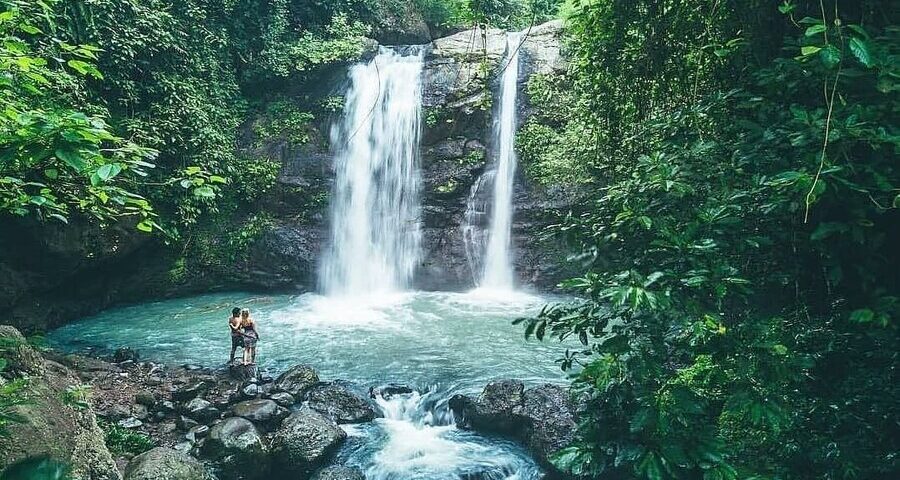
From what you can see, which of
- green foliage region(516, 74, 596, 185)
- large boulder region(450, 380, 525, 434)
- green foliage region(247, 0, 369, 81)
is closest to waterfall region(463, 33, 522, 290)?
green foliage region(516, 74, 596, 185)

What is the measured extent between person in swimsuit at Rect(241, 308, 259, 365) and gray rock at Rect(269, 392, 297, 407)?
1.24m

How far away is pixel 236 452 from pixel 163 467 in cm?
87

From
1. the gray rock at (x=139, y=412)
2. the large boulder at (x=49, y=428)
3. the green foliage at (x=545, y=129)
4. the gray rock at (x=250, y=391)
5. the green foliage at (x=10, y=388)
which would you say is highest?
the green foliage at (x=545, y=129)

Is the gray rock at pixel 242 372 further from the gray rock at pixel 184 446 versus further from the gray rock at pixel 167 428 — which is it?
the gray rock at pixel 184 446

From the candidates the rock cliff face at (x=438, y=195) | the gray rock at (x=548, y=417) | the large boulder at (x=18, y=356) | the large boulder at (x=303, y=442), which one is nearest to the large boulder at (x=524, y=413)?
the gray rock at (x=548, y=417)

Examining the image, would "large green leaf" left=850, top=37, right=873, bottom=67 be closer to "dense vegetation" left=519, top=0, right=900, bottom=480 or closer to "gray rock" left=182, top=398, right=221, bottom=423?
"dense vegetation" left=519, top=0, right=900, bottom=480

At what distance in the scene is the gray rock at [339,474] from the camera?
572 centimetres

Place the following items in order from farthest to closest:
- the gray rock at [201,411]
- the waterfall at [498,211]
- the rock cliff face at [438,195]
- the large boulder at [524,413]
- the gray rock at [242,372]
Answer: the waterfall at [498,211]
the rock cliff face at [438,195]
the gray rock at [242,372]
the gray rock at [201,411]
the large boulder at [524,413]

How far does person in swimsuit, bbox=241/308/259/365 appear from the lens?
27.2 ft

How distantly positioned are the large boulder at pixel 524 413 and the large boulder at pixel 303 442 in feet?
5.07

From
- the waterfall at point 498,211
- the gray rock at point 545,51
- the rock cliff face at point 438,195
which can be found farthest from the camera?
the gray rock at point 545,51

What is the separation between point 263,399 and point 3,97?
473 centimetres

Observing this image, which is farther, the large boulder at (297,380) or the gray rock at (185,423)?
the large boulder at (297,380)

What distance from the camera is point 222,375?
823cm
